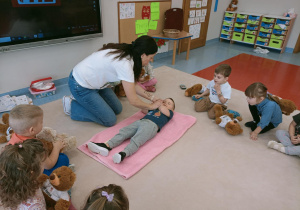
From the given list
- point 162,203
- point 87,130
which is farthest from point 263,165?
point 87,130

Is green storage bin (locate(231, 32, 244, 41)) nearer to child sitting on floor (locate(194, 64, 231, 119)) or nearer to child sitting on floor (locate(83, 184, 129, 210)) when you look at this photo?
child sitting on floor (locate(194, 64, 231, 119))

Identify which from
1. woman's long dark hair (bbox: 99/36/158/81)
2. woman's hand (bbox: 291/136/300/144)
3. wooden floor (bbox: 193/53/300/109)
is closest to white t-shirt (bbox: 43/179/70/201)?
woman's long dark hair (bbox: 99/36/158/81)

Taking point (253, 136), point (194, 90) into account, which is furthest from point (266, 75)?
point (253, 136)

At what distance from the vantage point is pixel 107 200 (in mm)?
726

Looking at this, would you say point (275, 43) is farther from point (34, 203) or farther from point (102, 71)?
point (34, 203)

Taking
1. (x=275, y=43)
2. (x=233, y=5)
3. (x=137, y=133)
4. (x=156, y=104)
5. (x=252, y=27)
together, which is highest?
(x=233, y=5)

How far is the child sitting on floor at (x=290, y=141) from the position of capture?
1.80m

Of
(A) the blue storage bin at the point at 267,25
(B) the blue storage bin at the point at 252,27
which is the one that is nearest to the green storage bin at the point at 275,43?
(A) the blue storage bin at the point at 267,25

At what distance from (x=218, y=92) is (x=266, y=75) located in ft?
5.97

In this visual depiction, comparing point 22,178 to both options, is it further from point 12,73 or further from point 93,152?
point 12,73

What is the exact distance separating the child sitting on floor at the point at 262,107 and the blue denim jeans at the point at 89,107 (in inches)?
51.1

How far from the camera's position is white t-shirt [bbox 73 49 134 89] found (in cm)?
170

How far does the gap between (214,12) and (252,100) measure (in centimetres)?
388

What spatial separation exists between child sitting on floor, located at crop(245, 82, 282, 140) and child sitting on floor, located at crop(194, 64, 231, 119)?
297 millimetres
